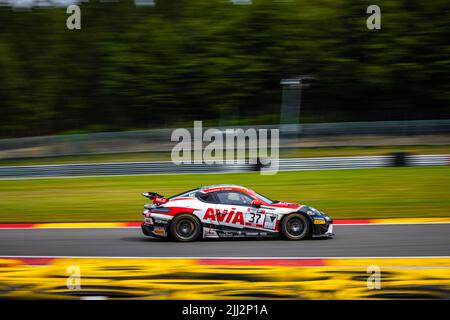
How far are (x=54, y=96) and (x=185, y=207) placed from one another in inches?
1383

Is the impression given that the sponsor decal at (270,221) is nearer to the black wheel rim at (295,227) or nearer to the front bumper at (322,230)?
the black wheel rim at (295,227)

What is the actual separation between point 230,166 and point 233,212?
10585 mm

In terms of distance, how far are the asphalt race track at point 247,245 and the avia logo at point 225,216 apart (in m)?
0.39

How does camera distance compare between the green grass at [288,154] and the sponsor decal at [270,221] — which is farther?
the green grass at [288,154]

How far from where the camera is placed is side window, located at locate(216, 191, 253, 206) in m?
10.6

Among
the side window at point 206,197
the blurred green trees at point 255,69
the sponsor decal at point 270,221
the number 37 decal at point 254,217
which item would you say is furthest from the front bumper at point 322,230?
the blurred green trees at point 255,69

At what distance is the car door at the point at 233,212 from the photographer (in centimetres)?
1052

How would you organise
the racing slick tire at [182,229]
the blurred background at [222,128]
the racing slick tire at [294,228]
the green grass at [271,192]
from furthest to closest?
the green grass at [271,192] < the racing slick tire at [182,229] < the racing slick tire at [294,228] < the blurred background at [222,128]

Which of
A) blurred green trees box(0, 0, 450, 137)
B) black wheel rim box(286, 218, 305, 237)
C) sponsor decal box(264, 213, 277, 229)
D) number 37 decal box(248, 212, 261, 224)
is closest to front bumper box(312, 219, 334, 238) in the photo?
black wheel rim box(286, 218, 305, 237)

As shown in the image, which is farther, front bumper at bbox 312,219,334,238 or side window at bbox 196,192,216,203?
side window at bbox 196,192,216,203

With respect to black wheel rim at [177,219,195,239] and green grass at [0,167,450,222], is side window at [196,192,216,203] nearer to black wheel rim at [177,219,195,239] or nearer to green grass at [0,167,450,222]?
black wheel rim at [177,219,195,239]

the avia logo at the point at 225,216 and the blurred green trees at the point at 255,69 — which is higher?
the blurred green trees at the point at 255,69

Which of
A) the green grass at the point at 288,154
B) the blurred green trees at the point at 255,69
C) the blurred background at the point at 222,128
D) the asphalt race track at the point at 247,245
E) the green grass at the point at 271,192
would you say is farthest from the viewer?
the blurred green trees at the point at 255,69

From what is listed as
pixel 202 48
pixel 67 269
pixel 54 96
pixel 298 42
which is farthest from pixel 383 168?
pixel 54 96
